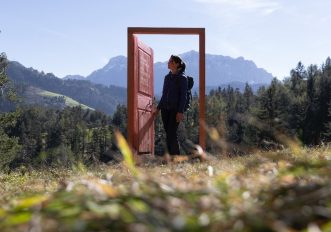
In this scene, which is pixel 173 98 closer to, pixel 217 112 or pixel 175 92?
pixel 175 92

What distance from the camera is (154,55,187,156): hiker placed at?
1012cm

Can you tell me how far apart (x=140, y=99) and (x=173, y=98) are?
2957 millimetres

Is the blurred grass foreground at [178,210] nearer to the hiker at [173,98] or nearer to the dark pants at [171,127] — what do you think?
the hiker at [173,98]

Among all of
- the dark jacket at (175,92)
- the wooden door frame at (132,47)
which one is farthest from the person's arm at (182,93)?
the wooden door frame at (132,47)

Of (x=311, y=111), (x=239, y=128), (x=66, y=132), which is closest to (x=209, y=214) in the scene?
(x=311, y=111)

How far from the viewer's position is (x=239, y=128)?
8175 centimetres

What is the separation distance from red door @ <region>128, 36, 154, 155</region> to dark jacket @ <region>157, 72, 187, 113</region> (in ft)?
7.45

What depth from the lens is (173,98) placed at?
1026cm

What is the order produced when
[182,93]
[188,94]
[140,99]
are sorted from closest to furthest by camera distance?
[182,93] → [188,94] → [140,99]

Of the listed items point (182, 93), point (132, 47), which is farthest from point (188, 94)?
point (132, 47)

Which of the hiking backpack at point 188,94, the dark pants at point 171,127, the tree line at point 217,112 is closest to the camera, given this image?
the dark pants at point 171,127

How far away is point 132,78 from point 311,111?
65286mm

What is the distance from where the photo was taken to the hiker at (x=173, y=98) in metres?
10.1

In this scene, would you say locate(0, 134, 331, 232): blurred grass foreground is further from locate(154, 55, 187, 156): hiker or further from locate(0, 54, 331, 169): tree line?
locate(0, 54, 331, 169): tree line
